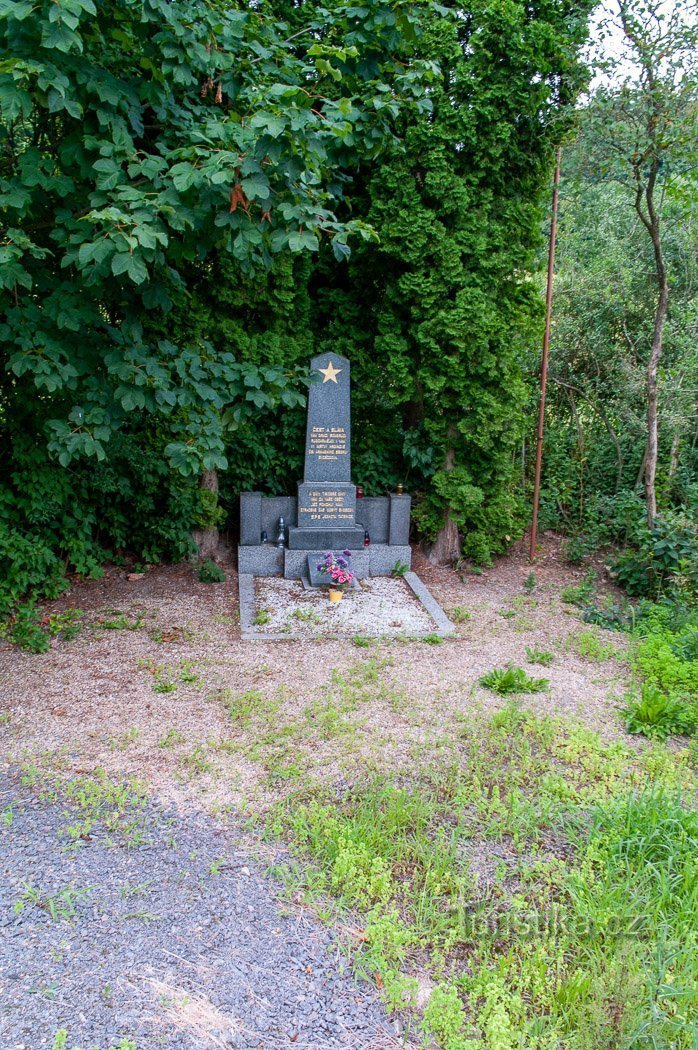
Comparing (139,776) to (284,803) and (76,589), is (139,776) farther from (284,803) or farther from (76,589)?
(76,589)

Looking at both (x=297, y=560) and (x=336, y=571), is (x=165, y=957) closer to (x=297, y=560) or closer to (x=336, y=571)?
(x=336, y=571)

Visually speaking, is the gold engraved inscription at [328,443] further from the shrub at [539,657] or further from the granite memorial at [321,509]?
the shrub at [539,657]

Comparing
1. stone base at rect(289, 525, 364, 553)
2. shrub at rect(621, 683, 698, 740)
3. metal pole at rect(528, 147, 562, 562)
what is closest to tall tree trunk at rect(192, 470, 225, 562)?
stone base at rect(289, 525, 364, 553)

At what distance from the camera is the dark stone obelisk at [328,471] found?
7180 mm

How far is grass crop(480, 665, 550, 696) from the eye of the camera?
488 cm

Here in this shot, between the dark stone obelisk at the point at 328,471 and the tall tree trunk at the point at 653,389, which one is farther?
the dark stone obelisk at the point at 328,471

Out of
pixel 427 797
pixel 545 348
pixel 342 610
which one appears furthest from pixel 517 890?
pixel 545 348

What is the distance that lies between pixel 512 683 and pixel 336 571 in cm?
231

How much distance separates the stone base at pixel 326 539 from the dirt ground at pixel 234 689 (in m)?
0.84

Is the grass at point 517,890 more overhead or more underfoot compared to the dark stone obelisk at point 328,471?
more underfoot

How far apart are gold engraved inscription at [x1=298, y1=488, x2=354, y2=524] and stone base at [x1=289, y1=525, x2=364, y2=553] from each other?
5.1 inches

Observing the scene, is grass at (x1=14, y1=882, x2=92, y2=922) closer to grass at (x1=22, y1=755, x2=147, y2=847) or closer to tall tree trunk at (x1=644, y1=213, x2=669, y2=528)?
grass at (x1=22, y1=755, x2=147, y2=847)

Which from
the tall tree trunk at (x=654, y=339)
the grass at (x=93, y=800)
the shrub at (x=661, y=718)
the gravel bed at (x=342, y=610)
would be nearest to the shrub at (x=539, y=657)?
the gravel bed at (x=342, y=610)

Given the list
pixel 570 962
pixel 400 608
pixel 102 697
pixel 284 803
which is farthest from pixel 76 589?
pixel 570 962
